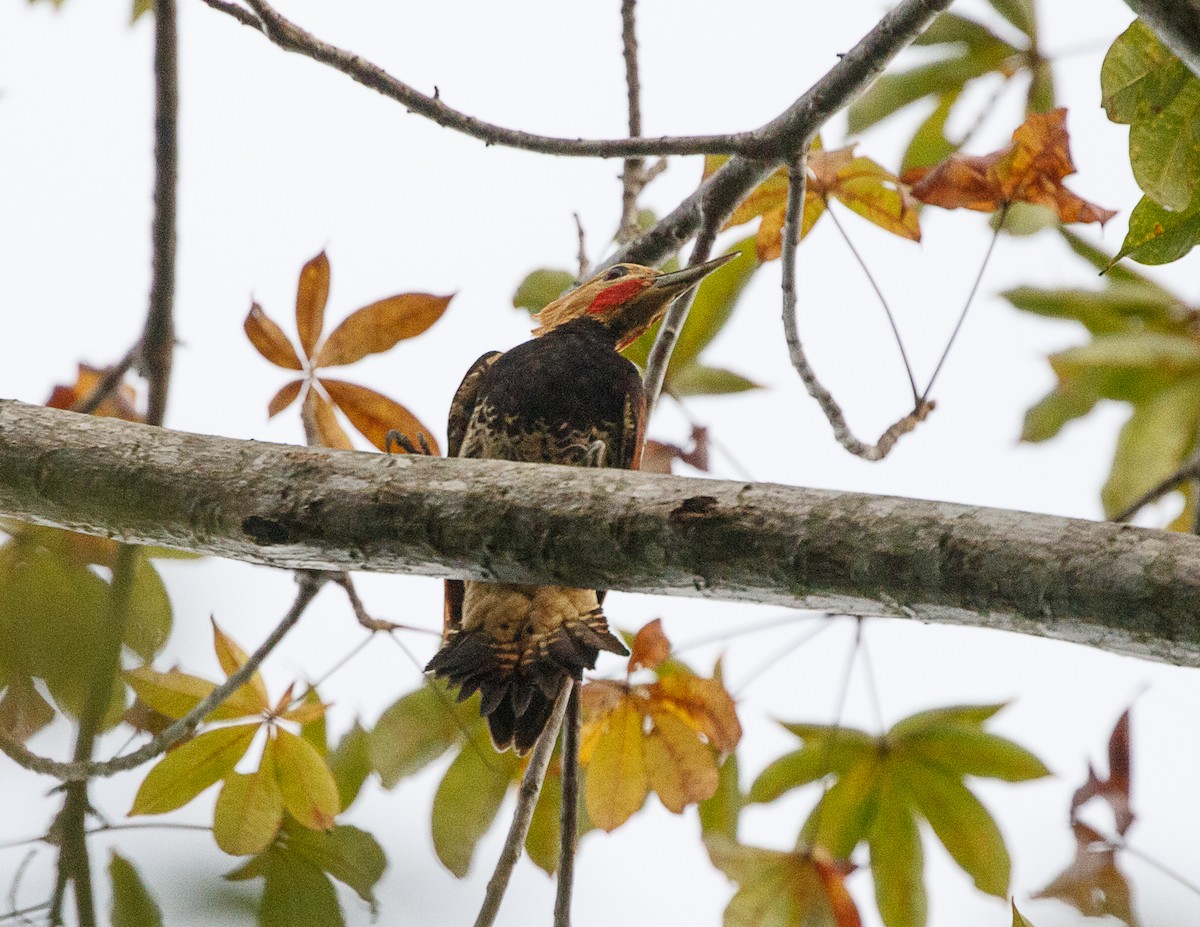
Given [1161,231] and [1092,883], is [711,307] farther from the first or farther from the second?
[1092,883]

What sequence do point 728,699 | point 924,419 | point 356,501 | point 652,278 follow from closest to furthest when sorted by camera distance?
point 356,501 < point 728,699 < point 924,419 < point 652,278

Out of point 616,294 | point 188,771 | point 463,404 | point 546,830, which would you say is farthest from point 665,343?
point 188,771

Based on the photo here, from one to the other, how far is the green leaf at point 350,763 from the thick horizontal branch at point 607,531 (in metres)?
1.06

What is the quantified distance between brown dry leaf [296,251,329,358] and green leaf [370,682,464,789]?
3.38ft

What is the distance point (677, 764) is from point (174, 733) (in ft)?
4.13

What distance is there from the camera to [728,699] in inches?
120

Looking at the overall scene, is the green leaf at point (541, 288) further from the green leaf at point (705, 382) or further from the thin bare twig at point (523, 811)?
the thin bare twig at point (523, 811)

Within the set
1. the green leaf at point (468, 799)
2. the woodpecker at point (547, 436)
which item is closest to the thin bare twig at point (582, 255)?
the woodpecker at point (547, 436)

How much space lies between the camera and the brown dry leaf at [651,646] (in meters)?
3.00

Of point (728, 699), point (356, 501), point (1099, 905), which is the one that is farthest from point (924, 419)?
point (356, 501)

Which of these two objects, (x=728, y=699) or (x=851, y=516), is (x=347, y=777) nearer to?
(x=728, y=699)

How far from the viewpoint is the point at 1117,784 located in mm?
2629

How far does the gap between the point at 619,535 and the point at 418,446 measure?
50.4 inches

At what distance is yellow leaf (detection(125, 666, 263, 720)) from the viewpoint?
2.91 m
